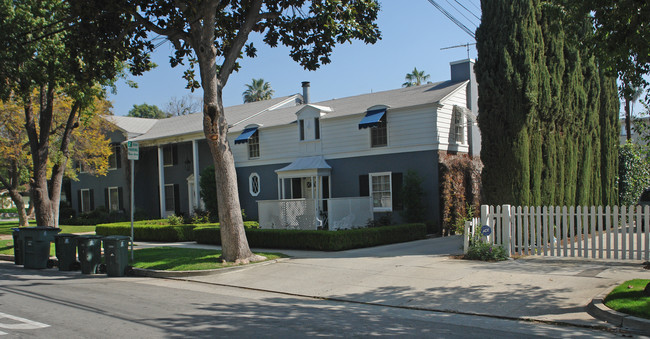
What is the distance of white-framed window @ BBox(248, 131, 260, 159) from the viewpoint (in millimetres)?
25745

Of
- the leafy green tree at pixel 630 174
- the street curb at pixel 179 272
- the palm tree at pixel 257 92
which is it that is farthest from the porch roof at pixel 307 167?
the palm tree at pixel 257 92

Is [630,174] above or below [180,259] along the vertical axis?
above

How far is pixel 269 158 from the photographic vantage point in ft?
81.9

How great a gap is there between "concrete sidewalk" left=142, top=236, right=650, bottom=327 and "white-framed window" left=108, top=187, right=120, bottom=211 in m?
23.6

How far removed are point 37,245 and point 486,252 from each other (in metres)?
12.3

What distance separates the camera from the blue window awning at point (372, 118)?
20.3 meters

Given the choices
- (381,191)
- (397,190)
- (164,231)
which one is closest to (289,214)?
(381,191)

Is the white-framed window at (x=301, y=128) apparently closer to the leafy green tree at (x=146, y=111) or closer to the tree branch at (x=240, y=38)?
the tree branch at (x=240, y=38)

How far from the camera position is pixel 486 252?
12.2 meters

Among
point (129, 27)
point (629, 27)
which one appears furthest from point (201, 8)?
point (629, 27)

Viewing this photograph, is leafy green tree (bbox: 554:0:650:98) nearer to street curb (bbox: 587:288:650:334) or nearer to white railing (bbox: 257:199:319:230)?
street curb (bbox: 587:288:650:334)

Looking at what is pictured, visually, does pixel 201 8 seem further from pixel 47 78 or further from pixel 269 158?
pixel 269 158

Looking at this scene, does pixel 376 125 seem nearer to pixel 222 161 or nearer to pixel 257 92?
pixel 222 161

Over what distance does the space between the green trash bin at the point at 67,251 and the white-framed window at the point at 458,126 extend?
1423 centimetres
